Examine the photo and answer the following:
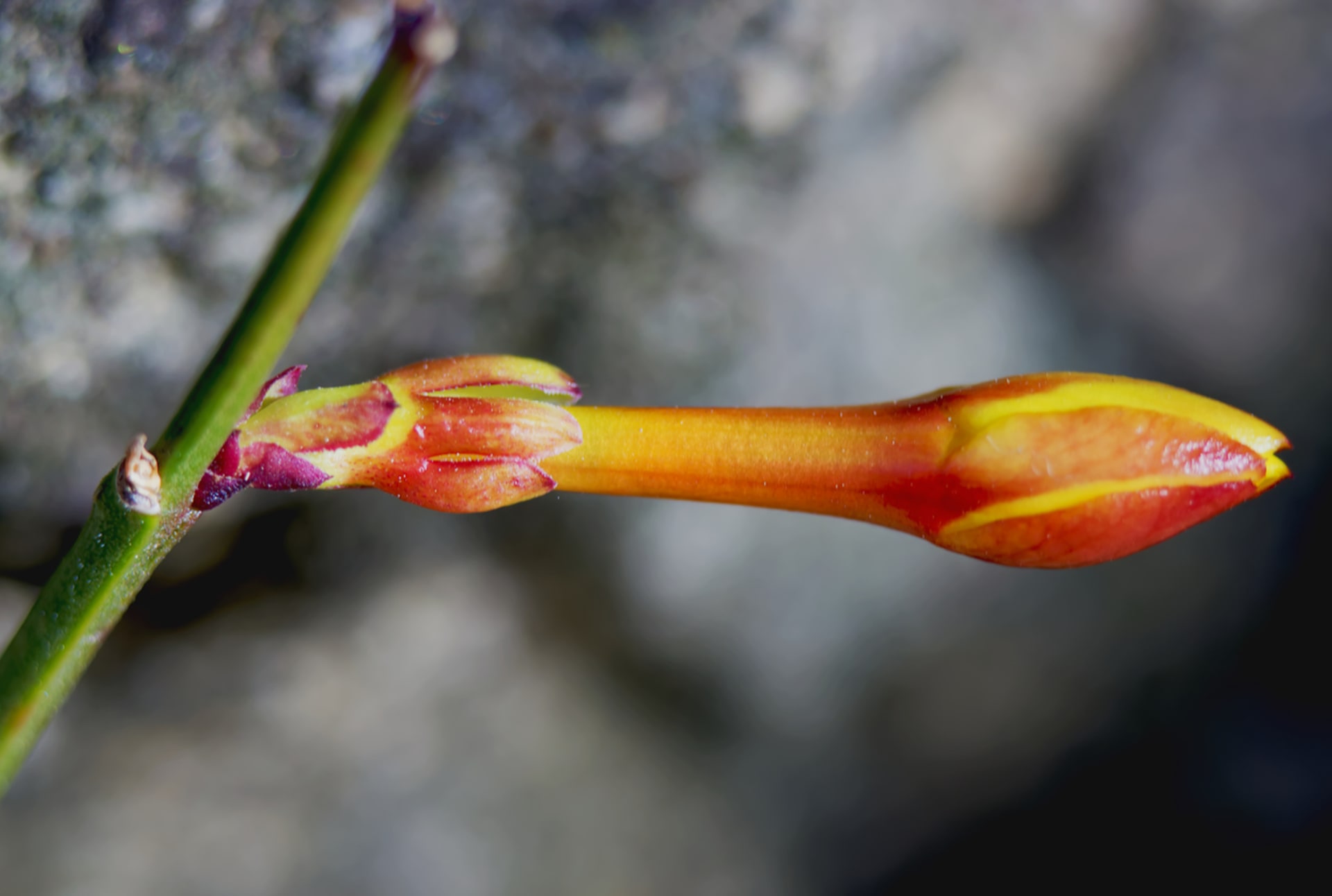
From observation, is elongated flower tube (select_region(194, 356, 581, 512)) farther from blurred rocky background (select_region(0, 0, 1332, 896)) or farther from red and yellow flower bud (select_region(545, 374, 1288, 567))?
blurred rocky background (select_region(0, 0, 1332, 896))

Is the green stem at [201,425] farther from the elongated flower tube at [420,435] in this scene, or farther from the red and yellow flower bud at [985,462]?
the red and yellow flower bud at [985,462]

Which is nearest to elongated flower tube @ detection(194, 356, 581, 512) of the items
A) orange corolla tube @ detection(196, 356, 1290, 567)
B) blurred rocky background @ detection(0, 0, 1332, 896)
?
orange corolla tube @ detection(196, 356, 1290, 567)

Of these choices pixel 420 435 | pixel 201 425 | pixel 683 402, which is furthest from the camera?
pixel 683 402

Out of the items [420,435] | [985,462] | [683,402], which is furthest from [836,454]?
[683,402]

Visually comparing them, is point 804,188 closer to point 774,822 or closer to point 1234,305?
point 1234,305

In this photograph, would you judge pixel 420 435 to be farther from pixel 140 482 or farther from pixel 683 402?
pixel 683 402
